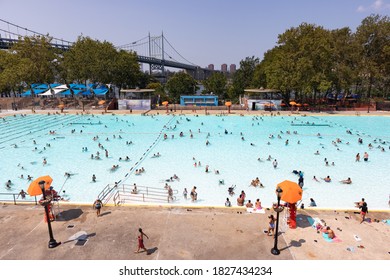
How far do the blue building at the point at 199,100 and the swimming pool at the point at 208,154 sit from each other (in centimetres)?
1169

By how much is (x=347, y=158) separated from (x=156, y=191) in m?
19.1

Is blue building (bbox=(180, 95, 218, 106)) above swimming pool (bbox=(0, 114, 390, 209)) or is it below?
above

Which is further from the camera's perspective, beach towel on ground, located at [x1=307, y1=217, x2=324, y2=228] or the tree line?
the tree line

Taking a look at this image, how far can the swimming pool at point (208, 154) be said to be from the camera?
19.5 meters

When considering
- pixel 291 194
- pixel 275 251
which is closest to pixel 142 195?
pixel 291 194

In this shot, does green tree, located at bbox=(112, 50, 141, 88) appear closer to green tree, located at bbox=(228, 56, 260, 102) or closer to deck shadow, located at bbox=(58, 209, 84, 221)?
green tree, located at bbox=(228, 56, 260, 102)

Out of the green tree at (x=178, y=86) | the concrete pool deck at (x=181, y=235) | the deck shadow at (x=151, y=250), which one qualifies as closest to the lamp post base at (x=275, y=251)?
the concrete pool deck at (x=181, y=235)

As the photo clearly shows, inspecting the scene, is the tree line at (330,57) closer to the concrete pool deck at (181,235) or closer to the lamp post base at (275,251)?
the concrete pool deck at (181,235)

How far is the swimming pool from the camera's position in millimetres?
19453

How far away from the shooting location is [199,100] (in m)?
56.7

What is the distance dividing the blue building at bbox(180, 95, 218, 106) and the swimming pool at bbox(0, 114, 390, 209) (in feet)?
38.4

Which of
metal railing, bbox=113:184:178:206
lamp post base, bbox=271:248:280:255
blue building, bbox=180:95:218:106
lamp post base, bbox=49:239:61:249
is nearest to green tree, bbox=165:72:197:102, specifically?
blue building, bbox=180:95:218:106

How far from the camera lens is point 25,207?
45.1 feet
